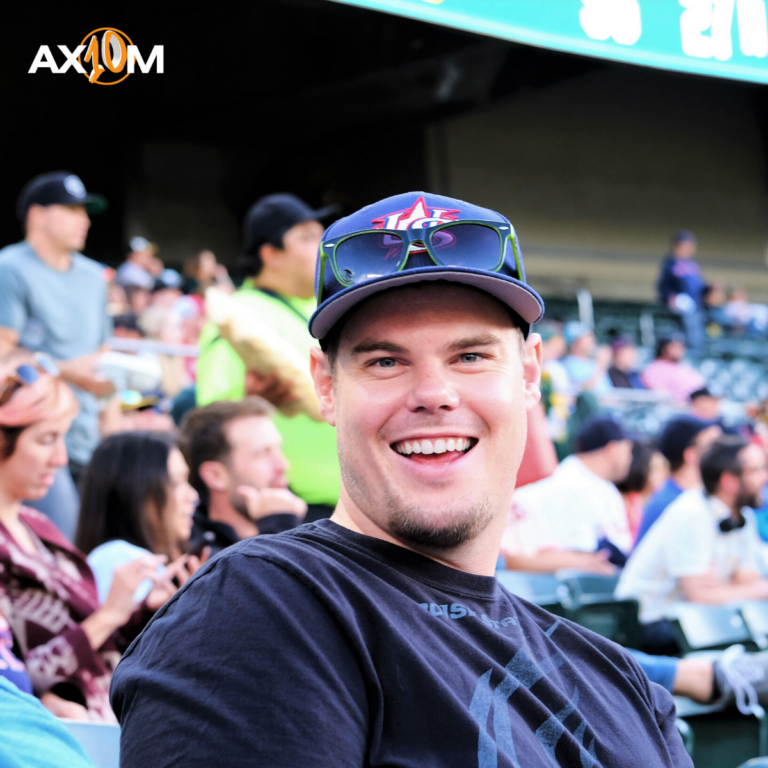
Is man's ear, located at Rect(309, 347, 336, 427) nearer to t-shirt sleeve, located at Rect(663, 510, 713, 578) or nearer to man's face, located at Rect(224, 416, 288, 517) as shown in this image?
man's face, located at Rect(224, 416, 288, 517)

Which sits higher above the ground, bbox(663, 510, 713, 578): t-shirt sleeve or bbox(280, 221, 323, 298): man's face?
bbox(280, 221, 323, 298): man's face

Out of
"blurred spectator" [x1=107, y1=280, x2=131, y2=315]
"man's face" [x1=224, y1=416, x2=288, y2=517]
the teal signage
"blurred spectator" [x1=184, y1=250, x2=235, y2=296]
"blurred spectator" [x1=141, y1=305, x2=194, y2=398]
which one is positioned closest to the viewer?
the teal signage

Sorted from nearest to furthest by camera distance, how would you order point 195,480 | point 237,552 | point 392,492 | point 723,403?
point 237,552 → point 392,492 → point 195,480 → point 723,403

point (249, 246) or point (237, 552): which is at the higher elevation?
point (249, 246)

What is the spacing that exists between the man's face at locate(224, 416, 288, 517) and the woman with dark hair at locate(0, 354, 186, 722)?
17.4 inches

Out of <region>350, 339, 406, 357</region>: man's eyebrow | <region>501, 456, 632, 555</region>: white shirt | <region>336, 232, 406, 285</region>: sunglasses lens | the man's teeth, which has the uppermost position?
<region>336, 232, 406, 285</region>: sunglasses lens

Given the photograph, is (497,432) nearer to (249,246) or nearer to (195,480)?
(195,480)

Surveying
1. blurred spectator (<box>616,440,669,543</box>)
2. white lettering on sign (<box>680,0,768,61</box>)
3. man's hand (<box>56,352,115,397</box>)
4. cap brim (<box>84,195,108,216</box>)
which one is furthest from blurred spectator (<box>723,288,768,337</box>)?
white lettering on sign (<box>680,0,768,61</box>)

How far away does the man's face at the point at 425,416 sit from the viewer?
4.54 ft

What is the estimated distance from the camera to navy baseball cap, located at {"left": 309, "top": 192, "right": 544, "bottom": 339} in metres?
1.38

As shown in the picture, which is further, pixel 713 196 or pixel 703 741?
pixel 713 196

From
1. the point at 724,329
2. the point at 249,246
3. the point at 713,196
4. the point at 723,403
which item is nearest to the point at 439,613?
the point at 249,246

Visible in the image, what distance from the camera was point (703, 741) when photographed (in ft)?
10.7

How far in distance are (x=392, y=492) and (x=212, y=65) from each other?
1364cm
